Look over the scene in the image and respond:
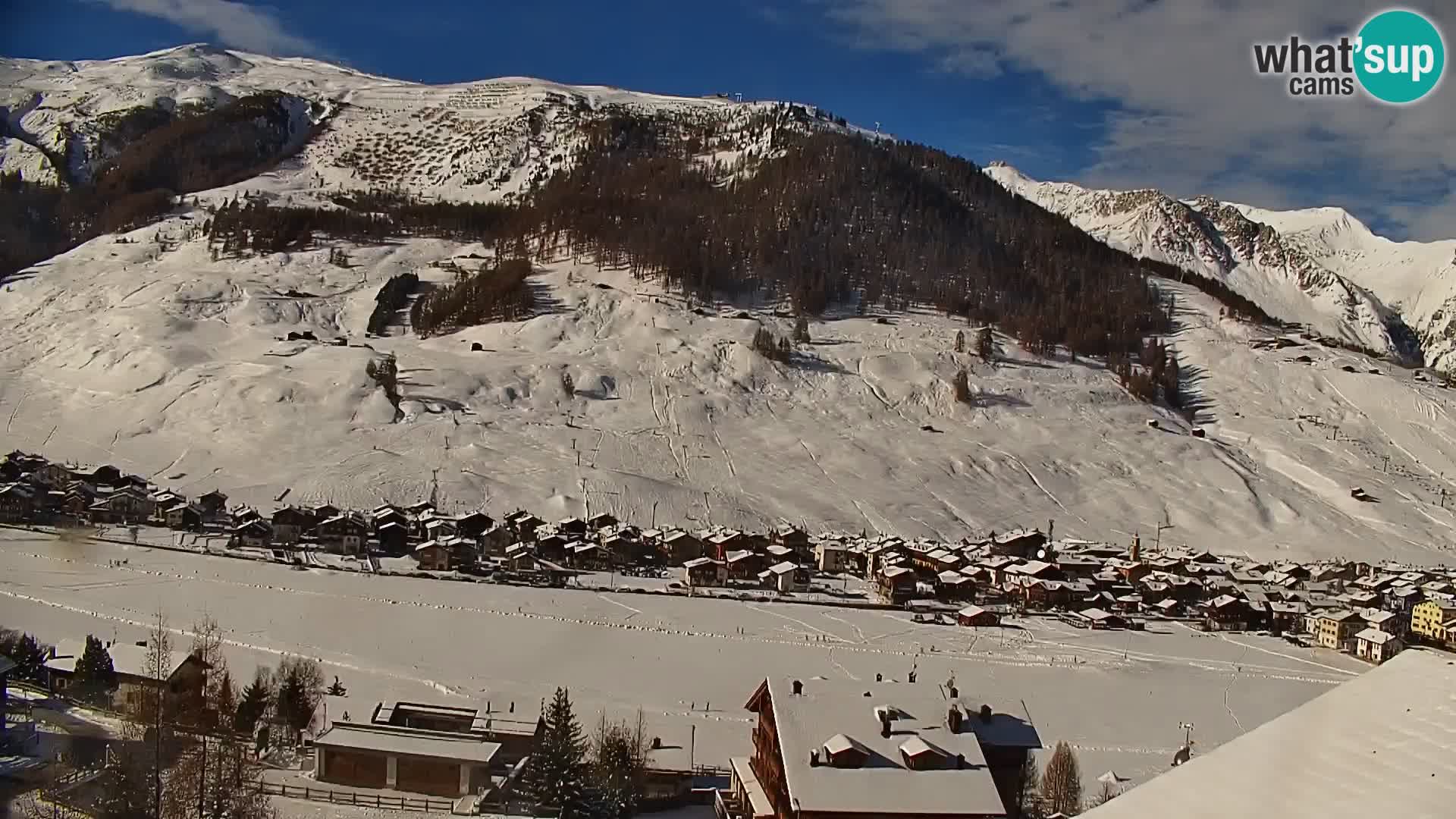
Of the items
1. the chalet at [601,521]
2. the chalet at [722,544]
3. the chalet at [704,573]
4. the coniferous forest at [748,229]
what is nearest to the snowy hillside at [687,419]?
the chalet at [601,521]

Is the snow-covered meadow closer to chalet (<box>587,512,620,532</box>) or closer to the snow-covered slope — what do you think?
chalet (<box>587,512,620,532</box>)

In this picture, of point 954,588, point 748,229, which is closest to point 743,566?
point 954,588

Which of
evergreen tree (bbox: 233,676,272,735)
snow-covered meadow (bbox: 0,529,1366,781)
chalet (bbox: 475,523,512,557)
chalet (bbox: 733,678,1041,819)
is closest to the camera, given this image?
chalet (bbox: 733,678,1041,819)

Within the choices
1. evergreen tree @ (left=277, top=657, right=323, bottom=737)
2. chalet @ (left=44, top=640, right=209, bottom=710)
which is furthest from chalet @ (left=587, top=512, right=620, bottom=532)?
chalet @ (left=44, top=640, right=209, bottom=710)

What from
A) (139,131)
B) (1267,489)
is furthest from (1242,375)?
(139,131)

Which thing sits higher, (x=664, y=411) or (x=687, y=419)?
(x=664, y=411)

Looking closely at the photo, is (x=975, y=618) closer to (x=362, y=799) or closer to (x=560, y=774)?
(x=560, y=774)
